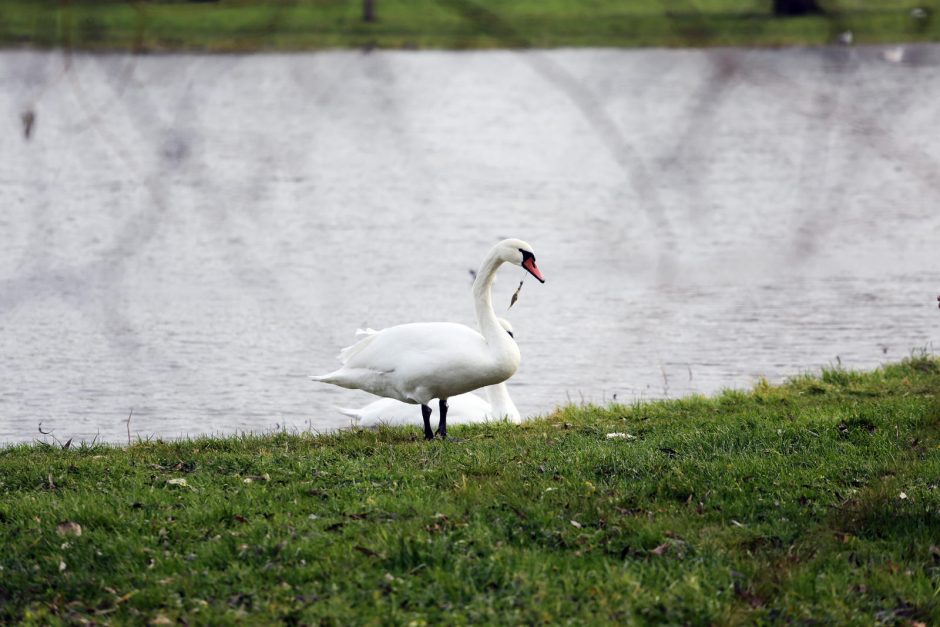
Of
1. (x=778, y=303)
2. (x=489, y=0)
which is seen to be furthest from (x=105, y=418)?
(x=489, y=0)

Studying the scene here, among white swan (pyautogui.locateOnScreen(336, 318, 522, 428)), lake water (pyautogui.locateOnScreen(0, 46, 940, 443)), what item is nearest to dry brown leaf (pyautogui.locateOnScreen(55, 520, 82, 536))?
lake water (pyautogui.locateOnScreen(0, 46, 940, 443))

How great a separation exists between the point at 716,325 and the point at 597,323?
1.33 meters

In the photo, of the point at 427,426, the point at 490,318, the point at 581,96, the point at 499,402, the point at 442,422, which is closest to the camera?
the point at 581,96

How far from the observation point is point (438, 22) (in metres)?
2.71

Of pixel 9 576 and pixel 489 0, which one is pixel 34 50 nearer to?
pixel 489 0

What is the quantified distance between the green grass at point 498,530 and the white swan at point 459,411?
2.16m

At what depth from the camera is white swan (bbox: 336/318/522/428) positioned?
10.1 meters

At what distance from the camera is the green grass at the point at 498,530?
5027 mm

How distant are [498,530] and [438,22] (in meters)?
3.40

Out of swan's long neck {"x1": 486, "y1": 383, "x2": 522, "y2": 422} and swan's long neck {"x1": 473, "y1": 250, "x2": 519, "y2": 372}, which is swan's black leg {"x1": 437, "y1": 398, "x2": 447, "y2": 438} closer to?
swan's long neck {"x1": 473, "y1": 250, "x2": 519, "y2": 372}

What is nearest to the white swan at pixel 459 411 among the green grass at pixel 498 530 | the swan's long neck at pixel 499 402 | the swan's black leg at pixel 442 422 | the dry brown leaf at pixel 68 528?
the swan's long neck at pixel 499 402

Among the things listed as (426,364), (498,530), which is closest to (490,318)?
(426,364)

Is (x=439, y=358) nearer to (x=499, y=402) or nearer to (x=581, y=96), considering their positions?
(x=499, y=402)

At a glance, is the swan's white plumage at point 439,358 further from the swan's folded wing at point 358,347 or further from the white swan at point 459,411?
the white swan at point 459,411
